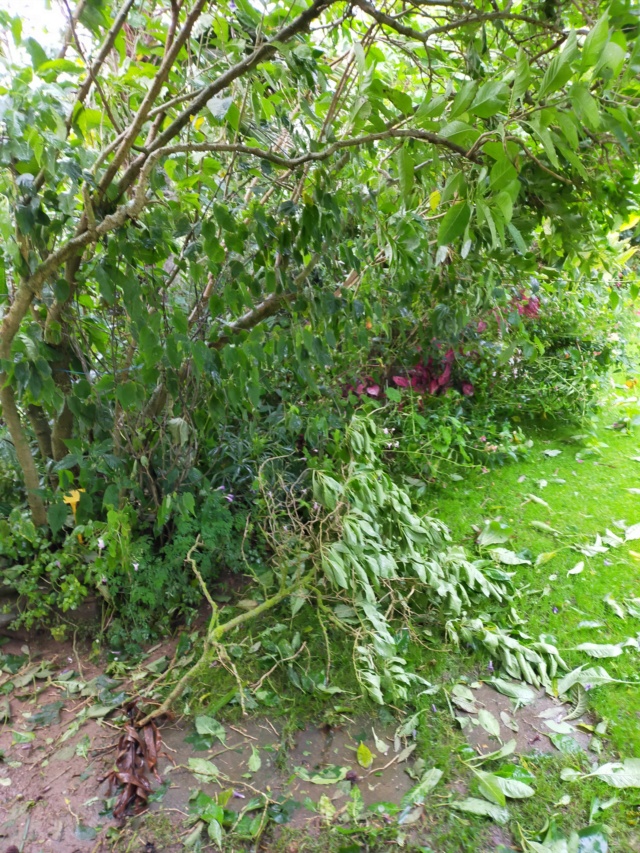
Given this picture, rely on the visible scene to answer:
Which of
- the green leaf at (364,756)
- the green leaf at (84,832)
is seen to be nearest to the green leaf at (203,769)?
the green leaf at (84,832)

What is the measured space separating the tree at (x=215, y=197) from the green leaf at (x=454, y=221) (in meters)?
0.01

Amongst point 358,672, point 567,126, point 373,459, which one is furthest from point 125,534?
point 567,126

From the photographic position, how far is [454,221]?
101 cm

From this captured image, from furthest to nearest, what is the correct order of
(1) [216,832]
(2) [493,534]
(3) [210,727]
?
(2) [493,534]
(3) [210,727]
(1) [216,832]

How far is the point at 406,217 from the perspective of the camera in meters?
1.77

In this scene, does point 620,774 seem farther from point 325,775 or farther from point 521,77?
point 521,77

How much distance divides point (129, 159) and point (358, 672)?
188cm

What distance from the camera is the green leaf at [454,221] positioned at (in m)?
1.00

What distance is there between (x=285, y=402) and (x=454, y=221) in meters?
1.87

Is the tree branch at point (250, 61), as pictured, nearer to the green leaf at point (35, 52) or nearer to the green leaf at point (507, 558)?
the green leaf at point (35, 52)

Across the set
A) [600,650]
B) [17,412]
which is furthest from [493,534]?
[17,412]

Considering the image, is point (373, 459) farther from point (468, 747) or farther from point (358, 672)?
point (468, 747)

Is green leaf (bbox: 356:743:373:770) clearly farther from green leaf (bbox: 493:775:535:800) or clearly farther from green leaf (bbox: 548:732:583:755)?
green leaf (bbox: 548:732:583:755)

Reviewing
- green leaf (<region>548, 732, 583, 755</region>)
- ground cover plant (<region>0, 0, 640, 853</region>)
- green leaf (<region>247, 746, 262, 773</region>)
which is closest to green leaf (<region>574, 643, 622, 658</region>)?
ground cover plant (<region>0, 0, 640, 853</region>)
